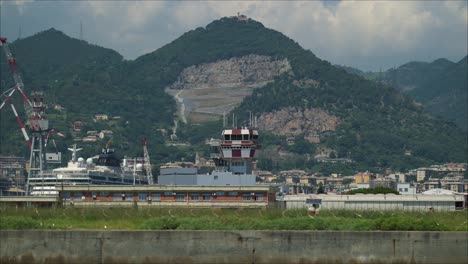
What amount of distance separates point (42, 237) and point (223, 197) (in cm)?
7977

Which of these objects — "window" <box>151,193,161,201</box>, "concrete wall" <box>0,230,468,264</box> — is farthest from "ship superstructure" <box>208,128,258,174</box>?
"concrete wall" <box>0,230,468,264</box>

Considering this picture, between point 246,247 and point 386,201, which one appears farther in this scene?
point 386,201

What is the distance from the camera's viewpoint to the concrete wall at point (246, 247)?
6988 centimetres

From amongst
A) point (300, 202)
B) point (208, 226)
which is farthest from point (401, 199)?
point (208, 226)

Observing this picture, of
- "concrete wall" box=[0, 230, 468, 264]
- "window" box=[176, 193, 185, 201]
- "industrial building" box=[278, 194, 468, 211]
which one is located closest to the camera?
"concrete wall" box=[0, 230, 468, 264]

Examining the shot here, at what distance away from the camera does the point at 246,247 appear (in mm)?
70375

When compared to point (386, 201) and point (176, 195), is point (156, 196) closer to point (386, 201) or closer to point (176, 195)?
point (176, 195)

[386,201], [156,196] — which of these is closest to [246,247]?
[386,201]

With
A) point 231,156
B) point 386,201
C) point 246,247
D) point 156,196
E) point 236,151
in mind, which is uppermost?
point 236,151

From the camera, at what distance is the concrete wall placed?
6988 cm

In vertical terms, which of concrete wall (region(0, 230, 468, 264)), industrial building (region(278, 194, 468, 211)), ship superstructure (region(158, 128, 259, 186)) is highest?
Answer: ship superstructure (region(158, 128, 259, 186))

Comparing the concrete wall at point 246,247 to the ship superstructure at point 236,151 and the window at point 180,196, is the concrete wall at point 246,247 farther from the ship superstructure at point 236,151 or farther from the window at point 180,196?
the ship superstructure at point 236,151

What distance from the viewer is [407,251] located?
70000 mm

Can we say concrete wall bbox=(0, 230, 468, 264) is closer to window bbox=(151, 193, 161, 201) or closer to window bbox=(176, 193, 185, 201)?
window bbox=(151, 193, 161, 201)
